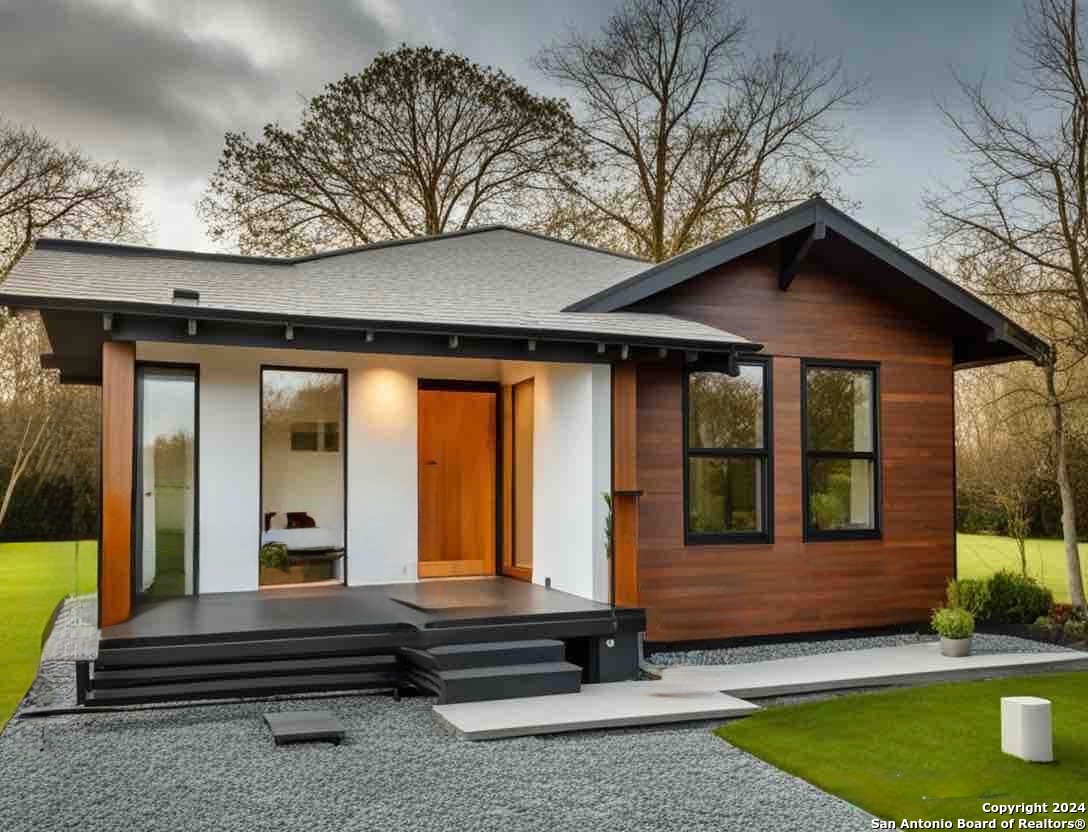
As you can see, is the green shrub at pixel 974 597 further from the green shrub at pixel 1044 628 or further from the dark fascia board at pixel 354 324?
the dark fascia board at pixel 354 324

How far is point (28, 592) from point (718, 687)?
14.2 metres

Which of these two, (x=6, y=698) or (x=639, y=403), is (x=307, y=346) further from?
(x=6, y=698)

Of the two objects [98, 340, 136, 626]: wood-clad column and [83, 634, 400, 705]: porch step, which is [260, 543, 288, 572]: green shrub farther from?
[83, 634, 400, 705]: porch step

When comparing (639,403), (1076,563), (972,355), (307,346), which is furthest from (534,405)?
(1076,563)

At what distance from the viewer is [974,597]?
10539 mm

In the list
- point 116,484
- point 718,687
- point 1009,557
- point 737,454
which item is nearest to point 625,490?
point 737,454

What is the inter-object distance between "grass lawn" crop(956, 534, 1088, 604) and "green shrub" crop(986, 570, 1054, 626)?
20.7 feet

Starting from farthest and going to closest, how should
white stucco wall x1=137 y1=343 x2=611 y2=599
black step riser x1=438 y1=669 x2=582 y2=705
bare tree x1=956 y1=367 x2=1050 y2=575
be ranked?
bare tree x1=956 y1=367 x2=1050 y2=575
white stucco wall x1=137 y1=343 x2=611 y2=599
black step riser x1=438 y1=669 x2=582 y2=705

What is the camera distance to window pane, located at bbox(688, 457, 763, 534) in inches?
372

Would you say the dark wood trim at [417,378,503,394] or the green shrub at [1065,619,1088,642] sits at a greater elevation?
the dark wood trim at [417,378,503,394]

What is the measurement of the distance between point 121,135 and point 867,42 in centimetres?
1590

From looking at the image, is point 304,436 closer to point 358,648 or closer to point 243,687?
point 358,648

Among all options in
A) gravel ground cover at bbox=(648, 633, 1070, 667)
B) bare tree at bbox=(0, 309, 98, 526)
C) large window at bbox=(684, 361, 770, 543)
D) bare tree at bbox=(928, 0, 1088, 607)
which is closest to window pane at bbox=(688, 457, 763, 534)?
large window at bbox=(684, 361, 770, 543)

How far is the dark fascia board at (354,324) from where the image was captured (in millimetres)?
6914
